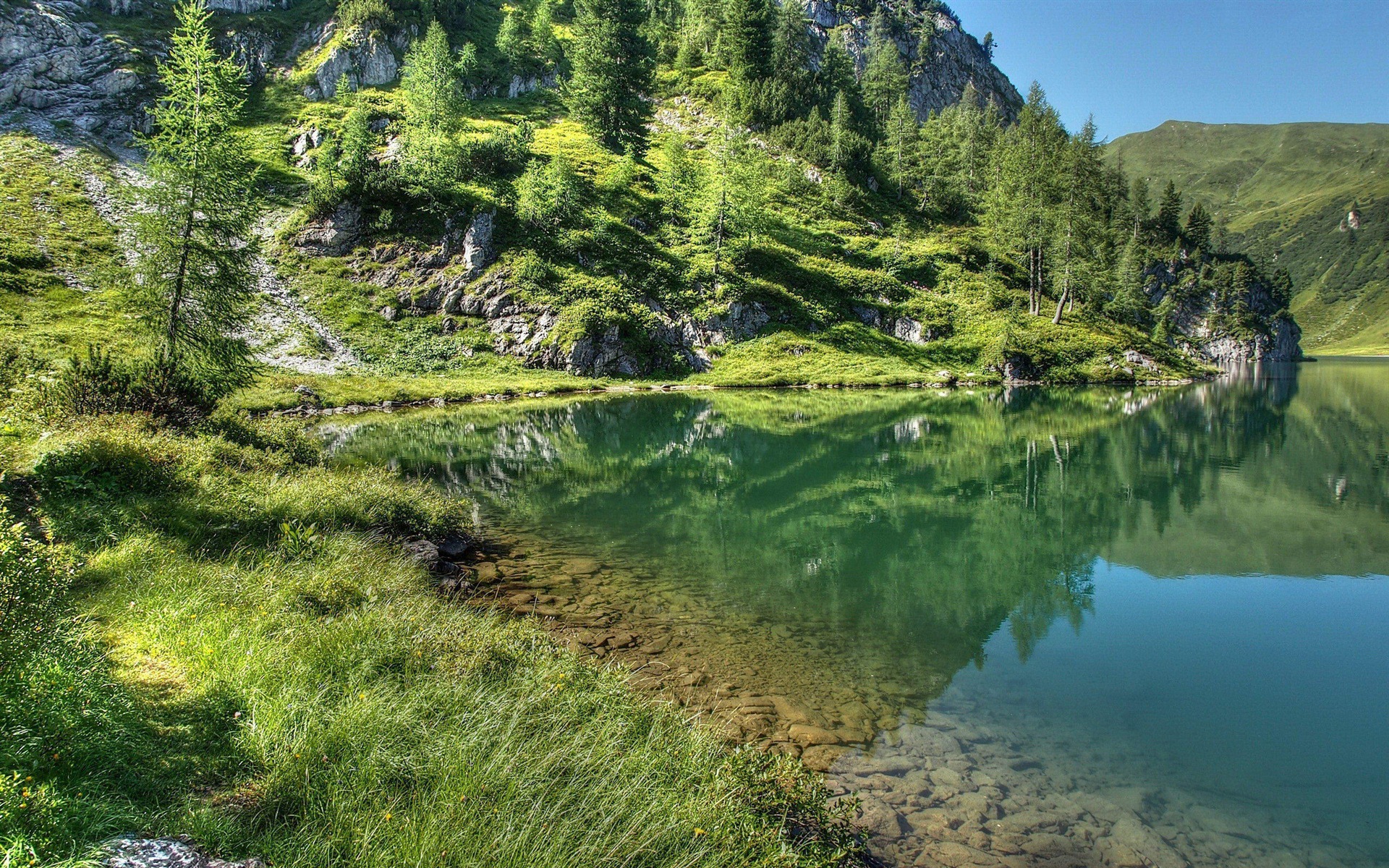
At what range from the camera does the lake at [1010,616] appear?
7141 millimetres

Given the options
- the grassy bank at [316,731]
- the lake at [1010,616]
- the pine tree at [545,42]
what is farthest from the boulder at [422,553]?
the pine tree at [545,42]

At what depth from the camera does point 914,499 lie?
2109cm

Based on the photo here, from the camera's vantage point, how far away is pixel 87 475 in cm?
1035

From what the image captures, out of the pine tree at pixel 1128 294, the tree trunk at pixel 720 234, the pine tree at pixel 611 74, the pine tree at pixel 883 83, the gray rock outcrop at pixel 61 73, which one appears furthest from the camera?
the pine tree at pixel 883 83

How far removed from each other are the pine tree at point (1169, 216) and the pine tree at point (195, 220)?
136706mm

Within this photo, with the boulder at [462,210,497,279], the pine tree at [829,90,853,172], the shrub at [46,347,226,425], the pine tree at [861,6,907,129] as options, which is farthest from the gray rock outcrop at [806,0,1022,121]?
Result: the shrub at [46,347,226,425]

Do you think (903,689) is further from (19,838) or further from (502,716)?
(19,838)

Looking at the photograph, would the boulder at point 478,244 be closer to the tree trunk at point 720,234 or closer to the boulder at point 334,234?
the boulder at point 334,234

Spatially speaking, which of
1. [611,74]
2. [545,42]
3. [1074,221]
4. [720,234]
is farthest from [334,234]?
[1074,221]

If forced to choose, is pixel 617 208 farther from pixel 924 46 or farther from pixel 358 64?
pixel 924 46

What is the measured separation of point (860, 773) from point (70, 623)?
8.32m

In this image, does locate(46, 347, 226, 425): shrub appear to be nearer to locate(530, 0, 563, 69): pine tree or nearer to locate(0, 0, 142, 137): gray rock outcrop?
locate(0, 0, 142, 137): gray rock outcrop

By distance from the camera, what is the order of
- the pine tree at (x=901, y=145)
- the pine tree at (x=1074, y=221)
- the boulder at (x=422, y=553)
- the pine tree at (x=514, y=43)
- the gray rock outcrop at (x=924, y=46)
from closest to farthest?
the boulder at (x=422, y=553) → the pine tree at (x=1074, y=221) → the pine tree at (x=901, y=145) → the pine tree at (x=514, y=43) → the gray rock outcrop at (x=924, y=46)

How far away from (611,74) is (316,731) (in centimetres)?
9266
